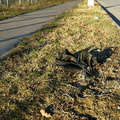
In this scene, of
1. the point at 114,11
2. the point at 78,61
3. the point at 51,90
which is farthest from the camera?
the point at 114,11

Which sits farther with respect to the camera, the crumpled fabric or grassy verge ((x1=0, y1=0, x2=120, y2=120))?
the crumpled fabric

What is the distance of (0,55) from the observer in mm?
4043

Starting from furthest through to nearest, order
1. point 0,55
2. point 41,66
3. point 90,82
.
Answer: point 0,55, point 41,66, point 90,82

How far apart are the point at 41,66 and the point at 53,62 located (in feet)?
0.94

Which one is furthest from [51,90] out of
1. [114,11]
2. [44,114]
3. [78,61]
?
[114,11]

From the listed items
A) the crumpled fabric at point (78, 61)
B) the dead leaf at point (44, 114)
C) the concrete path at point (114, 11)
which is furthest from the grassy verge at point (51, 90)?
the concrete path at point (114, 11)

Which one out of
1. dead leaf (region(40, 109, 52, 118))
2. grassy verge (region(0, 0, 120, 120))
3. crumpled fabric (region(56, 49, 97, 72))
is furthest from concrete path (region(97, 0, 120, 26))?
dead leaf (region(40, 109, 52, 118))

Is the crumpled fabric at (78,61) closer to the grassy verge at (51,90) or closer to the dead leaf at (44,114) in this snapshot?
the grassy verge at (51,90)

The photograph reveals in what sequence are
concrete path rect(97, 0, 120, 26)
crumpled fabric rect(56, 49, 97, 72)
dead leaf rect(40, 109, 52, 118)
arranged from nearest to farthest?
dead leaf rect(40, 109, 52, 118) < crumpled fabric rect(56, 49, 97, 72) < concrete path rect(97, 0, 120, 26)

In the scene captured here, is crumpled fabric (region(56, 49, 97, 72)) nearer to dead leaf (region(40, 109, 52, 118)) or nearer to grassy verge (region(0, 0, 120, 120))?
grassy verge (region(0, 0, 120, 120))

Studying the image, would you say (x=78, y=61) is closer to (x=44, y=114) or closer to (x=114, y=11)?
(x=44, y=114)

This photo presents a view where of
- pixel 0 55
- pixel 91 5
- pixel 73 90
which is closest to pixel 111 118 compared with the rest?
pixel 73 90

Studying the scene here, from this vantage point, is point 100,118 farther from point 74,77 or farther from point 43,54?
point 43,54

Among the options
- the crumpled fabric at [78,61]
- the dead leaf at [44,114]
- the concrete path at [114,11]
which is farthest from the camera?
the concrete path at [114,11]
